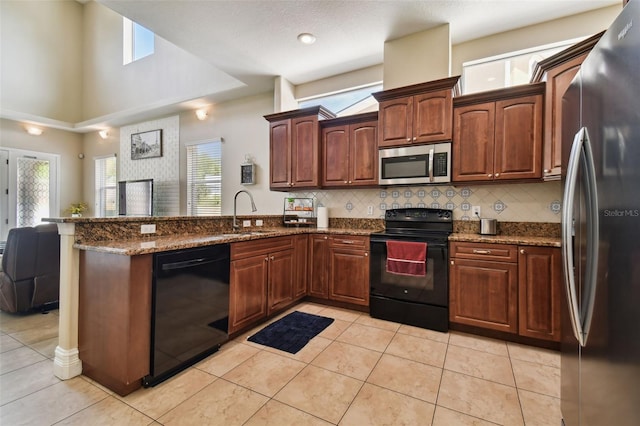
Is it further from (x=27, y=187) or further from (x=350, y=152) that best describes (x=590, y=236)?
(x=27, y=187)

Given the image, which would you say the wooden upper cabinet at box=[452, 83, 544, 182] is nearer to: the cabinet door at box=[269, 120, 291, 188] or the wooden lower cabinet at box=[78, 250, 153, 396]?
the cabinet door at box=[269, 120, 291, 188]

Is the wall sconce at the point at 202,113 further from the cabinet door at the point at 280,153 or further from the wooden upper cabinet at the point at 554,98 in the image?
the wooden upper cabinet at the point at 554,98

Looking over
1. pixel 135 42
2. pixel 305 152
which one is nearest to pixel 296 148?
pixel 305 152

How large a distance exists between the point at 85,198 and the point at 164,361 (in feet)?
23.6

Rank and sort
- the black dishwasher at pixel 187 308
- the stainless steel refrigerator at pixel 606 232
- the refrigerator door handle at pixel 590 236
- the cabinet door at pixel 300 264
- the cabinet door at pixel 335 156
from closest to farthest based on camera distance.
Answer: the stainless steel refrigerator at pixel 606 232
the refrigerator door handle at pixel 590 236
the black dishwasher at pixel 187 308
the cabinet door at pixel 300 264
the cabinet door at pixel 335 156

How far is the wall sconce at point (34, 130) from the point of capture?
6180 millimetres

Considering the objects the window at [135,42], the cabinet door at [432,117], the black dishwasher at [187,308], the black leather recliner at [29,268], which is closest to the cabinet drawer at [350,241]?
the cabinet door at [432,117]

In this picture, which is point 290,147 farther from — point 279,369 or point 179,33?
point 279,369

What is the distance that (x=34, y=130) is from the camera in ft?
20.5

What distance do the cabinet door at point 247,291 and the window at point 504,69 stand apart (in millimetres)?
3156

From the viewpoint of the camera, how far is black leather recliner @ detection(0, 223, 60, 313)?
290 centimetres

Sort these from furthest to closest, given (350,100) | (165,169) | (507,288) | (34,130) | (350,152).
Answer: (34,130) < (165,169) < (350,100) < (350,152) < (507,288)

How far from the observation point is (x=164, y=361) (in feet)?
6.23

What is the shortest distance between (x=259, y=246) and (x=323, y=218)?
1.31 metres
